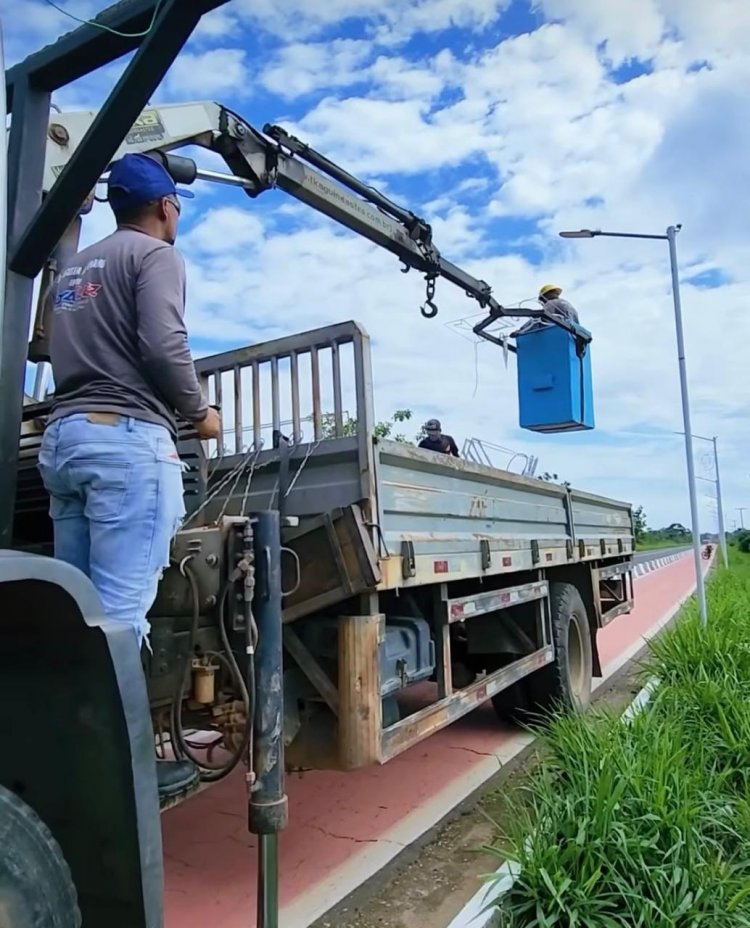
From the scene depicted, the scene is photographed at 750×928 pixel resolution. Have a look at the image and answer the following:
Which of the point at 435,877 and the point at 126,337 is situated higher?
the point at 126,337

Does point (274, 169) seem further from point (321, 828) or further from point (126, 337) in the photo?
point (321, 828)

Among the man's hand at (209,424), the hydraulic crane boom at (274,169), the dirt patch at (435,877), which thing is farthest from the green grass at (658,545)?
the man's hand at (209,424)

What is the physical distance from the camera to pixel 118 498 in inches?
87.5

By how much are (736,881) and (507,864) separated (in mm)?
883

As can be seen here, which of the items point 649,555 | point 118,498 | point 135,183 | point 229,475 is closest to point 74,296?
point 135,183

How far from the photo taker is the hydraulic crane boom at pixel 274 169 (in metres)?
3.79

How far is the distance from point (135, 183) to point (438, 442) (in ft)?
17.0

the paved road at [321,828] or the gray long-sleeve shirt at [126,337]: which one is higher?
the gray long-sleeve shirt at [126,337]

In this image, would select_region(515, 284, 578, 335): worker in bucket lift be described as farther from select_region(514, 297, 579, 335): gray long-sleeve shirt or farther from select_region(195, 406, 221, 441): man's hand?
select_region(195, 406, 221, 441): man's hand

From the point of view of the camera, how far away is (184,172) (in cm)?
423

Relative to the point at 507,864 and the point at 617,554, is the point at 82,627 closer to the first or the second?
the point at 507,864

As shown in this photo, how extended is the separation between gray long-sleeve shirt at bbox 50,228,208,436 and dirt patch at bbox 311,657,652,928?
2.25 meters

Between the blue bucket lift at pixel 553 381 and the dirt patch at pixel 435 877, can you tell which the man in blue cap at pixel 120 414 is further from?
the blue bucket lift at pixel 553 381

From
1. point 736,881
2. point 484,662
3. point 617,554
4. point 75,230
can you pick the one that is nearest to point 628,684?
point 617,554
